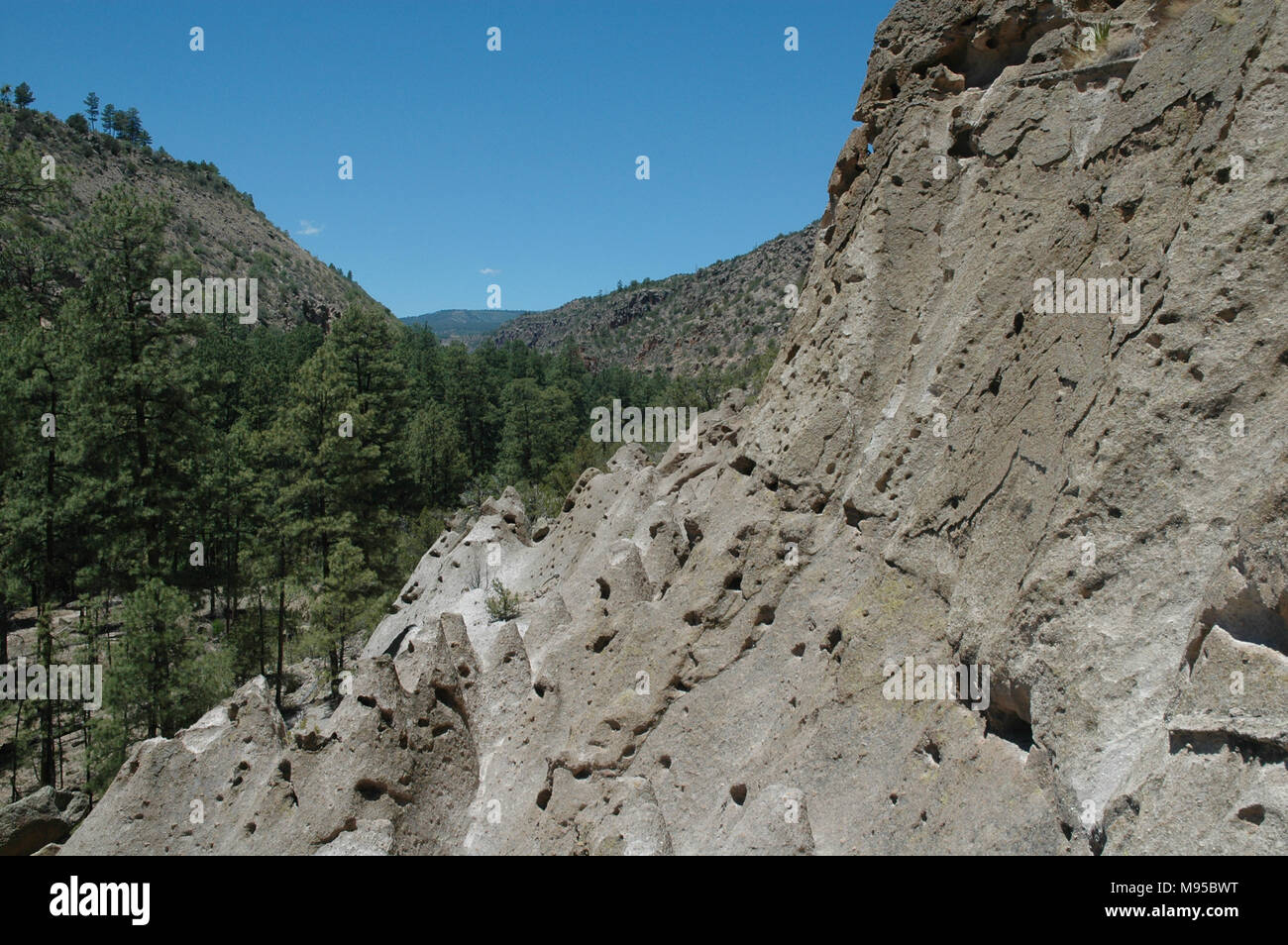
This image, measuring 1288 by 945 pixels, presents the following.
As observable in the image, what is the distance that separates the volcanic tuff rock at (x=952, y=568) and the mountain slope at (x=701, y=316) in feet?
286

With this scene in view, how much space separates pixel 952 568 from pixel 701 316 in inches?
4770

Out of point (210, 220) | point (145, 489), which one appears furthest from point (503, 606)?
point (210, 220)

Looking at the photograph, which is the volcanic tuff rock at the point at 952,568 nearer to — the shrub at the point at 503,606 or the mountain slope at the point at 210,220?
the shrub at the point at 503,606

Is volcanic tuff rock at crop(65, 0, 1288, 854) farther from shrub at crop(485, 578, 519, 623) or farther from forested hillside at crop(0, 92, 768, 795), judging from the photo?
forested hillside at crop(0, 92, 768, 795)

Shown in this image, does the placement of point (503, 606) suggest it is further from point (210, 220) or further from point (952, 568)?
point (210, 220)

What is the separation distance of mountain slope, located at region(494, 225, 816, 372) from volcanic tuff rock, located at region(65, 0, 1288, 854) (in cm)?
8708

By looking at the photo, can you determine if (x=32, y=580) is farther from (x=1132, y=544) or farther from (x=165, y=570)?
(x=1132, y=544)

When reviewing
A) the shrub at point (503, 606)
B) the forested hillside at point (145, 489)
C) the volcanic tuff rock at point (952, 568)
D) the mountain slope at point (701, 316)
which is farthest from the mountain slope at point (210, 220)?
the volcanic tuff rock at point (952, 568)

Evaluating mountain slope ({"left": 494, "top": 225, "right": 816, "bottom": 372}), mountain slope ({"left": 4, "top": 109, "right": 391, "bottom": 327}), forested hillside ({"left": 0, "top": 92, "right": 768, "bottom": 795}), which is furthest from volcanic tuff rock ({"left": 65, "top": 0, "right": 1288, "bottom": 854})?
mountain slope ({"left": 494, "top": 225, "right": 816, "bottom": 372})

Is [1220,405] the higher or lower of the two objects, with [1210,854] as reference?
higher

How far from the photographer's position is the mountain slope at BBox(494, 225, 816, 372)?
108750 mm
